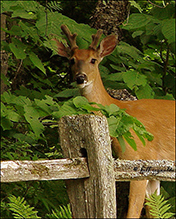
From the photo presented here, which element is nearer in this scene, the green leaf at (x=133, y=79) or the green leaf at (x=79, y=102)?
the green leaf at (x=79, y=102)

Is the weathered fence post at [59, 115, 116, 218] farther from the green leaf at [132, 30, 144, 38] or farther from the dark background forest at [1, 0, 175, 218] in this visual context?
the green leaf at [132, 30, 144, 38]

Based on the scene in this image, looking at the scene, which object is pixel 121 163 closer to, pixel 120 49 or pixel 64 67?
pixel 120 49

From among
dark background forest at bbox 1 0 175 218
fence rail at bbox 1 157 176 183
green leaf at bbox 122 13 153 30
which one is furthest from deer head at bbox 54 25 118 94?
fence rail at bbox 1 157 176 183

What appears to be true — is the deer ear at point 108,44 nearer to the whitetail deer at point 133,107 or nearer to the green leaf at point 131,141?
the whitetail deer at point 133,107

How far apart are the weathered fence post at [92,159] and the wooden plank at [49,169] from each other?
0.03m

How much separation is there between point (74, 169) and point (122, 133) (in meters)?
1.10

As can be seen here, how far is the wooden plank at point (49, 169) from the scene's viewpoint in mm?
1504

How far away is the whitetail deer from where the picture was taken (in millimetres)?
4484

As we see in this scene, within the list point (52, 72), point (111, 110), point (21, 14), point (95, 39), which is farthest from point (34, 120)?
point (52, 72)

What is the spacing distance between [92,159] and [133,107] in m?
3.14

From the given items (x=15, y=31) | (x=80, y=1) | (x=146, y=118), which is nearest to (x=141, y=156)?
(x=146, y=118)

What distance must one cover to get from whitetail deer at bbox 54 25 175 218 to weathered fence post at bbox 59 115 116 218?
262cm

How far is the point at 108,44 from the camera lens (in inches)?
185

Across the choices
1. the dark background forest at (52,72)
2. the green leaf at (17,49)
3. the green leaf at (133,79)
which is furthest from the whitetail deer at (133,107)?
the green leaf at (17,49)
